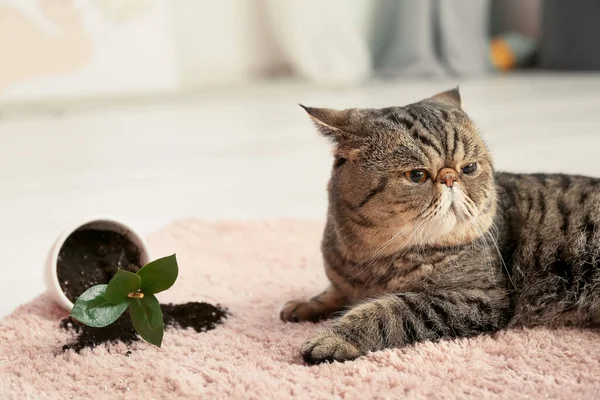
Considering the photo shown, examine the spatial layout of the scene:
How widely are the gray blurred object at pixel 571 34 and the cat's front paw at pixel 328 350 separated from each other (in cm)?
459

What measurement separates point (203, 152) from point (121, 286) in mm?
2151

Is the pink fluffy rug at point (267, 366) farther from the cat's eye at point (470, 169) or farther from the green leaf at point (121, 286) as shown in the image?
A: the cat's eye at point (470, 169)

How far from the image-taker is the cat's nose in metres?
1.23

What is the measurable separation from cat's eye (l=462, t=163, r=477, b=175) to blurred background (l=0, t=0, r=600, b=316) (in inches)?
35.4

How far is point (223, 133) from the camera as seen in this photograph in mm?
3643

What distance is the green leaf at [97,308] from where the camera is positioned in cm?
111

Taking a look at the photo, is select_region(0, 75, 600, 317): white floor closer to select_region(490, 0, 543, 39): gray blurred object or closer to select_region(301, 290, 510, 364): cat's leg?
select_region(301, 290, 510, 364): cat's leg

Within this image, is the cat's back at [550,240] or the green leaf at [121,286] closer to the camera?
the green leaf at [121,286]

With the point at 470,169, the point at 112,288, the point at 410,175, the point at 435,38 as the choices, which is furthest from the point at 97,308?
the point at 435,38

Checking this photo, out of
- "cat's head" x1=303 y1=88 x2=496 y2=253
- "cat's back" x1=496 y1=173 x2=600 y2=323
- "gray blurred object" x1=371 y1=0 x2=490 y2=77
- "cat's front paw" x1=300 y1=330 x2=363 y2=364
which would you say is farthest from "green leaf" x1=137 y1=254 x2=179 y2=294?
"gray blurred object" x1=371 y1=0 x2=490 y2=77

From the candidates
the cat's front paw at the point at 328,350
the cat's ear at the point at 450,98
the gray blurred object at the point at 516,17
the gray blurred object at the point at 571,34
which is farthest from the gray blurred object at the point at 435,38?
the cat's front paw at the point at 328,350

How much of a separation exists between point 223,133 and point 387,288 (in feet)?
8.02

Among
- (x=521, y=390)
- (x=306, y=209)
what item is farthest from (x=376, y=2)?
(x=521, y=390)

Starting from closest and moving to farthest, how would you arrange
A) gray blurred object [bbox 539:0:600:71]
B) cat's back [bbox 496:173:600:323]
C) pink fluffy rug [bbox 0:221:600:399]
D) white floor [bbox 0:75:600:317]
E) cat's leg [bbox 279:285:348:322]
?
pink fluffy rug [bbox 0:221:600:399] → cat's back [bbox 496:173:600:323] → cat's leg [bbox 279:285:348:322] → white floor [bbox 0:75:600:317] → gray blurred object [bbox 539:0:600:71]
